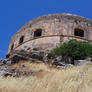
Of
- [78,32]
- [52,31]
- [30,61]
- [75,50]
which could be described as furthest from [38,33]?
[30,61]

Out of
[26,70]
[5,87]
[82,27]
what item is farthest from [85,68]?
[82,27]

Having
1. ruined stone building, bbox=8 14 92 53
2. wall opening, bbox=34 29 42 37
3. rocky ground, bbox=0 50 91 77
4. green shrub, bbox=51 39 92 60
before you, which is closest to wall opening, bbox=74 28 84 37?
ruined stone building, bbox=8 14 92 53

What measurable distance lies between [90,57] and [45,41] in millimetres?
5621

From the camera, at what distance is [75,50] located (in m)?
14.3

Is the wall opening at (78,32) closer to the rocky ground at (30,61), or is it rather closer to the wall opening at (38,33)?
the wall opening at (38,33)

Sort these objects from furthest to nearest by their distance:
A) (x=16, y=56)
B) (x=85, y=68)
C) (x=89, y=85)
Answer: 1. (x=16, y=56)
2. (x=85, y=68)
3. (x=89, y=85)

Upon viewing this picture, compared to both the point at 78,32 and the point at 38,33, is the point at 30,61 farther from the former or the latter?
the point at 78,32

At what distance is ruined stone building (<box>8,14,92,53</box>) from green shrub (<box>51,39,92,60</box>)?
323cm


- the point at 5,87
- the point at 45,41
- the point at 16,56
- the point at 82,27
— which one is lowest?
the point at 5,87

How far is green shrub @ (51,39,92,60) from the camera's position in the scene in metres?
14.1

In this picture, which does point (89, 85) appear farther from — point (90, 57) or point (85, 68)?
point (90, 57)

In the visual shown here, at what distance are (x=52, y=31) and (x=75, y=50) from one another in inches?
200

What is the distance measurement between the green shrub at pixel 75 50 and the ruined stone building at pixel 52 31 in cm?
323

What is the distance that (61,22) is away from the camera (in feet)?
64.1
